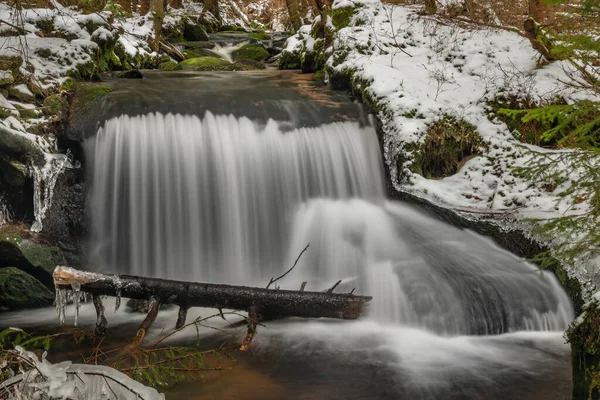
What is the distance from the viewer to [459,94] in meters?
7.79

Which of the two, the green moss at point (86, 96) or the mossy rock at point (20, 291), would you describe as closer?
the mossy rock at point (20, 291)

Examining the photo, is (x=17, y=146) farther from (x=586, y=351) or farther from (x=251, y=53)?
(x=251, y=53)

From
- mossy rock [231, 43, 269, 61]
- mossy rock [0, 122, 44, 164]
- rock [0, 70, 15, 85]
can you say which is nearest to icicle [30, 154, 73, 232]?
mossy rock [0, 122, 44, 164]

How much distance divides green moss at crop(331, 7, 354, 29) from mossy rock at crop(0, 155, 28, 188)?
6.62 meters

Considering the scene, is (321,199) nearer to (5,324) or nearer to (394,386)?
(394,386)

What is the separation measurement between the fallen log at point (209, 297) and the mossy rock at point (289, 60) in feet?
28.6

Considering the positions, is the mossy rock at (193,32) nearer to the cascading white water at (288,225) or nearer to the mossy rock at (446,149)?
the cascading white water at (288,225)

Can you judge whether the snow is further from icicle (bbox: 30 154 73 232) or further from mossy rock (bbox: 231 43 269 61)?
mossy rock (bbox: 231 43 269 61)

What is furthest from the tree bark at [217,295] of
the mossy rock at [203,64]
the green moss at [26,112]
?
the mossy rock at [203,64]

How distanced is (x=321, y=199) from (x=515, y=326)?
3.15m

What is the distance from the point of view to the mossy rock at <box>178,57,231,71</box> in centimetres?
1270

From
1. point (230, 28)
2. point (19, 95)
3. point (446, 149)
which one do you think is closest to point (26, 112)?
point (19, 95)

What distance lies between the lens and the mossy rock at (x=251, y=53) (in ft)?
50.6

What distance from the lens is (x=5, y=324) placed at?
5441 millimetres
